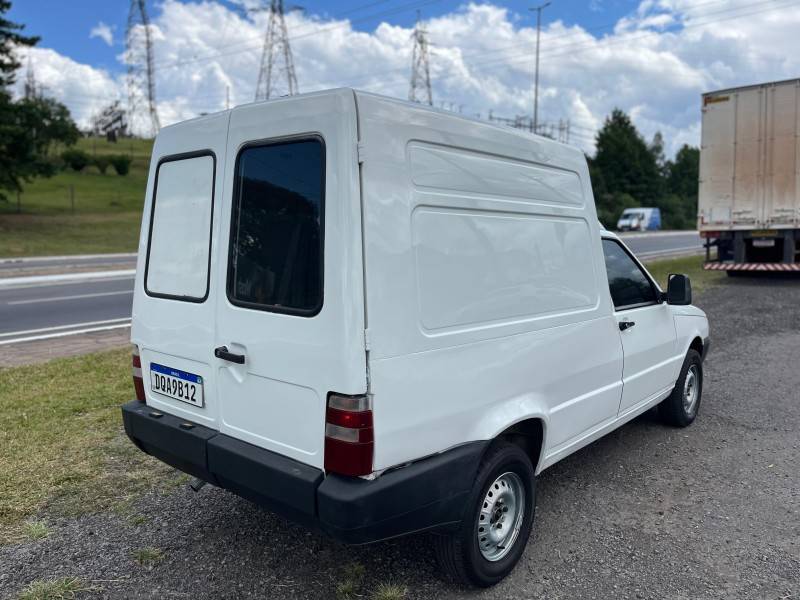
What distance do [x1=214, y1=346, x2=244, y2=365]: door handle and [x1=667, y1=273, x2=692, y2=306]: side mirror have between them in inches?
125

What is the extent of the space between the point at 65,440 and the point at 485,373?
3.57m

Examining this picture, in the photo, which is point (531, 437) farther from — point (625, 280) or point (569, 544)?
point (625, 280)

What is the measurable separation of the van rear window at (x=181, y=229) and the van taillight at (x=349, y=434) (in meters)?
1.03

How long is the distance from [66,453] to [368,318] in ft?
10.8

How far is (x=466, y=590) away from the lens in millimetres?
3102

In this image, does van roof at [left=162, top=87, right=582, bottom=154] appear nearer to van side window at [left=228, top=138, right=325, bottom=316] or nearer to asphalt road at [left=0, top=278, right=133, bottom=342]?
van side window at [left=228, top=138, right=325, bottom=316]

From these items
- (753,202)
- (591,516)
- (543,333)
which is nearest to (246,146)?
(543,333)

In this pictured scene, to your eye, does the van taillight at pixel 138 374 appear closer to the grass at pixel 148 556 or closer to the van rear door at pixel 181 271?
the van rear door at pixel 181 271

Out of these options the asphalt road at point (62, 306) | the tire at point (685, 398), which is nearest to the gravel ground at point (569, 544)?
the tire at point (685, 398)

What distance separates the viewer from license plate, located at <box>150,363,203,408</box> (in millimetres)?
3244

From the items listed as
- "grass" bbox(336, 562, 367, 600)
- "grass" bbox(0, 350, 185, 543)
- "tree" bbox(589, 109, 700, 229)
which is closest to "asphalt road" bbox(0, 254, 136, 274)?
"grass" bbox(0, 350, 185, 543)

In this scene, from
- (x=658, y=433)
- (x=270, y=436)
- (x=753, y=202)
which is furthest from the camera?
(x=753, y=202)

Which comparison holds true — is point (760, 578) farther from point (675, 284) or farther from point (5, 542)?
point (5, 542)

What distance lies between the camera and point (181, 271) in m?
3.35
